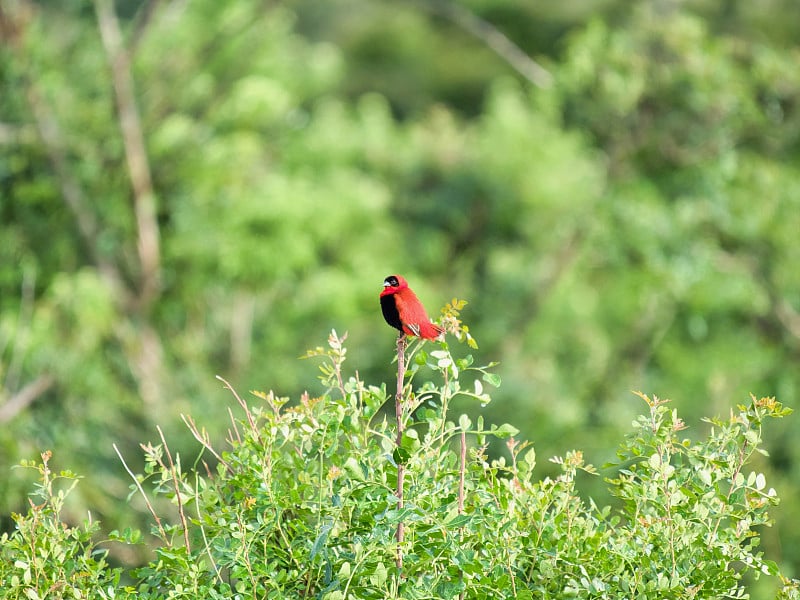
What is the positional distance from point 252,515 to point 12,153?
1228cm

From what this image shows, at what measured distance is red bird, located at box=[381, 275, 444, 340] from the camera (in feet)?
9.34

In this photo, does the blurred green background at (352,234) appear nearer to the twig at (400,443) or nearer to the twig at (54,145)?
the twig at (54,145)

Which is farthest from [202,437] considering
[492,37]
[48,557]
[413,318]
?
[492,37]

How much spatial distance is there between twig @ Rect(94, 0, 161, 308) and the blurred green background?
42 mm

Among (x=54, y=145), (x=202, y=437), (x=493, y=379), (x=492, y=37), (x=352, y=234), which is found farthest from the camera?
(x=352, y=234)

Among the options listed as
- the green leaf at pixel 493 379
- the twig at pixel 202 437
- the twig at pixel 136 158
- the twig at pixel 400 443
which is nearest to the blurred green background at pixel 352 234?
the twig at pixel 136 158

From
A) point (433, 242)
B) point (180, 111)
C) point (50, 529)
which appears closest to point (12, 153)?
point (180, 111)

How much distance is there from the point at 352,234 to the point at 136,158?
16.5 ft

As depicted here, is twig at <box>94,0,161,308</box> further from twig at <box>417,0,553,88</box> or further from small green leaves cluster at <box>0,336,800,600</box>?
small green leaves cluster at <box>0,336,800,600</box>

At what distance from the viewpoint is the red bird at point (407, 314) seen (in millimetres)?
2846

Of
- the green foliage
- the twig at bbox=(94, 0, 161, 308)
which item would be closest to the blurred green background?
the twig at bbox=(94, 0, 161, 308)

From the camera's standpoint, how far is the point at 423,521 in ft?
8.77

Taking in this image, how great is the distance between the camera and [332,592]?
2.55 meters

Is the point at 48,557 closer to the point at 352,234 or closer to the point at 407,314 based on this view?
the point at 407,314
